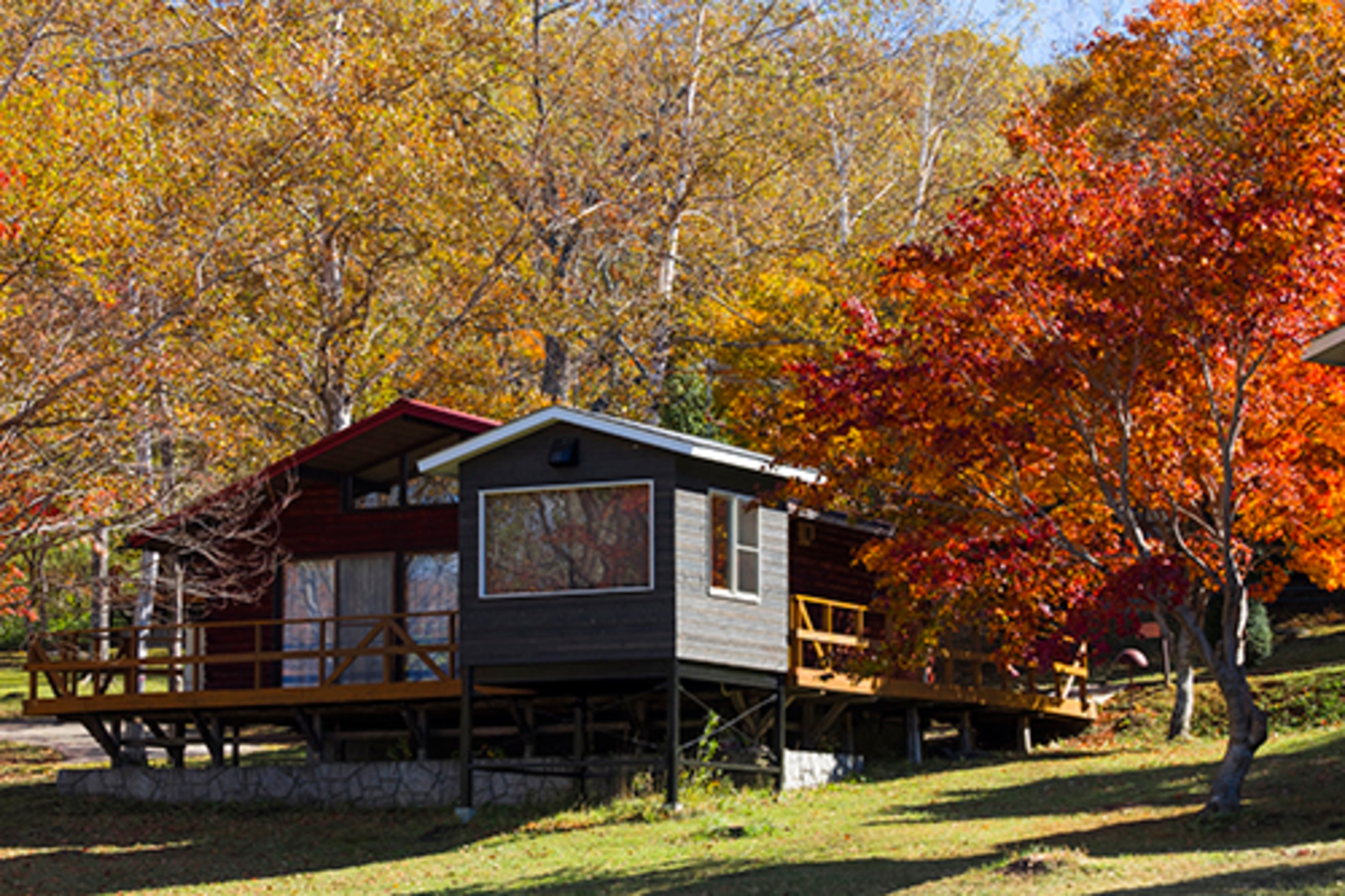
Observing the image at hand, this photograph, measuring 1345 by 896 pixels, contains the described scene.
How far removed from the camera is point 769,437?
62.6 feet

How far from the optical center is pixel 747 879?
1575cm

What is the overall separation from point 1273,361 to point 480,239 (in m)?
18.3

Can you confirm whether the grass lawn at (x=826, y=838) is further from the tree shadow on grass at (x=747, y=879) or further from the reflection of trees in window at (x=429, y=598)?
the reflection of trees in window at (x=429, y=598)

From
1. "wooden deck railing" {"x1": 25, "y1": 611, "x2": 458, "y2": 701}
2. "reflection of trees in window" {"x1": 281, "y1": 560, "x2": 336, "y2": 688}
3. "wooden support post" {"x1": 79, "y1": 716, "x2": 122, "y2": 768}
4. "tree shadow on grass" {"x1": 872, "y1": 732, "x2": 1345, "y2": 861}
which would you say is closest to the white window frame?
"tree shadow on grass" {"x1": 872, "y1": 732, "x2": 1345, "y2": 861}

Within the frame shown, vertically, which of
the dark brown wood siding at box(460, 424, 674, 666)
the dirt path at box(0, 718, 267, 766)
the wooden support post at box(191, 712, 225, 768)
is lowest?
the dirt path at box(0, 718, 267, 766)

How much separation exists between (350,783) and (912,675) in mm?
9189

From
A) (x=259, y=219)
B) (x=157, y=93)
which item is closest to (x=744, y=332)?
(x=259, y=219)

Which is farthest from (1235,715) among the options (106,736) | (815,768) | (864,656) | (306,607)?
(106,736)

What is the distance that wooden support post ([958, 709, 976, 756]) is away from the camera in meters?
27.3

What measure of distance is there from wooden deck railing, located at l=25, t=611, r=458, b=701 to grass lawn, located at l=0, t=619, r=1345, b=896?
2108mm

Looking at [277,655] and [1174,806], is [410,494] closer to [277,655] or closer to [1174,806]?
[277,655]

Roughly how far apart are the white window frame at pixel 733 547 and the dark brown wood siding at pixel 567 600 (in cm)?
73

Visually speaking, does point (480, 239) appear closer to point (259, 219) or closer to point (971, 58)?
point (259, 219)

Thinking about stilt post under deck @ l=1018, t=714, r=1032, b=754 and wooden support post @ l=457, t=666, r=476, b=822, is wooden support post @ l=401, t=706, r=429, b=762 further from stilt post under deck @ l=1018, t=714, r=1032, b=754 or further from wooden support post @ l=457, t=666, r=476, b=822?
stilt post under deck @ l=1018, t=714, r=1032, b=754
